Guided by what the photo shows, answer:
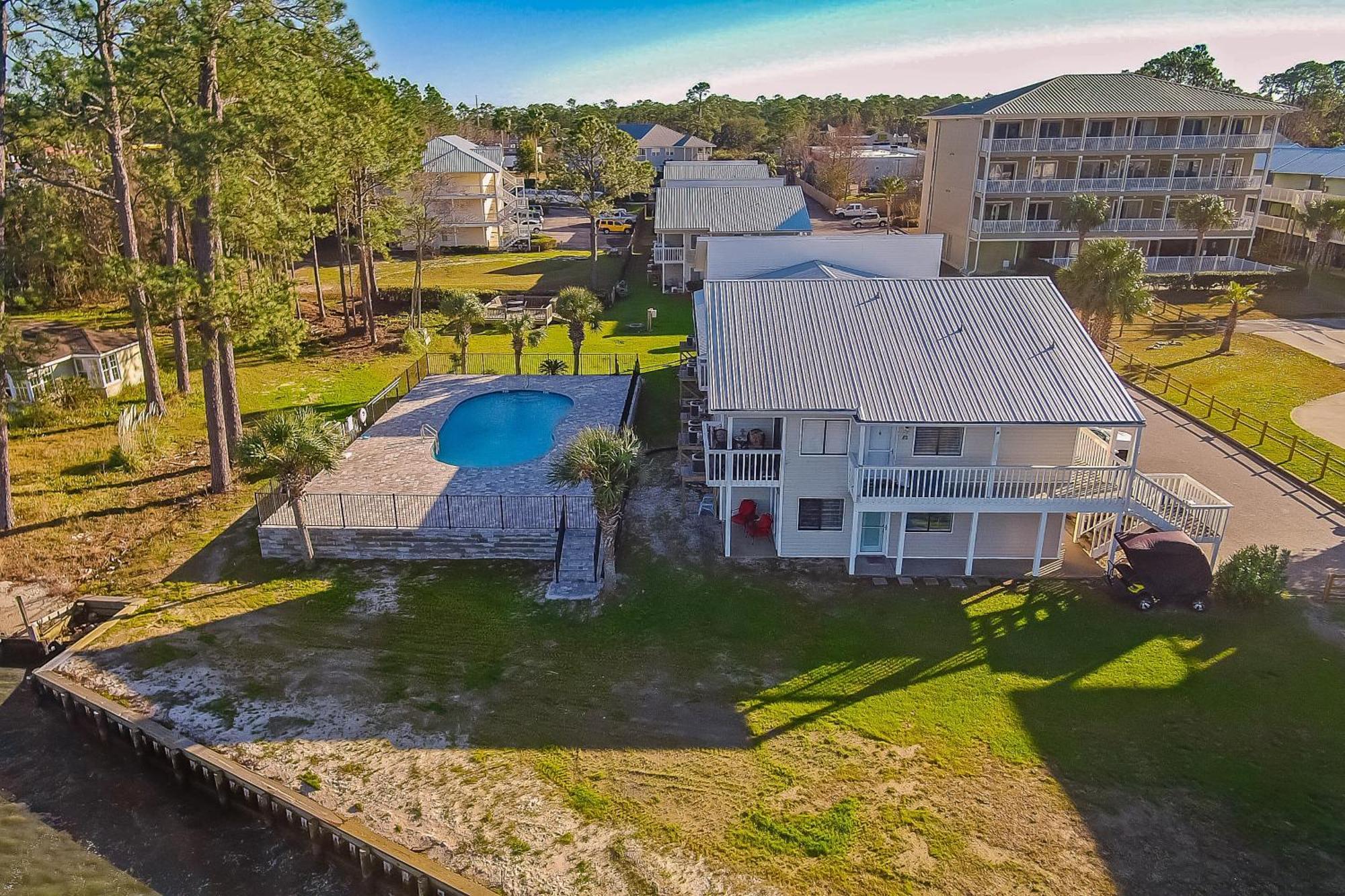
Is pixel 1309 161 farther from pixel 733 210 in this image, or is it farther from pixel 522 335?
pixel 522 335

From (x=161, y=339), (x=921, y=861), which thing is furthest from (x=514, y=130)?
(x=921, y=861)

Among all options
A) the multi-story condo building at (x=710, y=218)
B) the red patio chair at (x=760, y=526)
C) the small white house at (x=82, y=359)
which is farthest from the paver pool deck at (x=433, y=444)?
the multi-story condo building at (x=710, y=218)

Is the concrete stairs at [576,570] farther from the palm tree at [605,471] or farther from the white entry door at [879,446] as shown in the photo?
the white entry door at [879,446]

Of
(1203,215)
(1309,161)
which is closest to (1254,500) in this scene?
(1203,215)

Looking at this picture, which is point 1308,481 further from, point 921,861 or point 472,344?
point 472,344

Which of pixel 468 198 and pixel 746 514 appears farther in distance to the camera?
pixel 468 198

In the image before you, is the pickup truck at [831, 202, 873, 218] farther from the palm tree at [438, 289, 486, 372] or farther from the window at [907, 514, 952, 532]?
the window at [907, 514, 952, 532]
